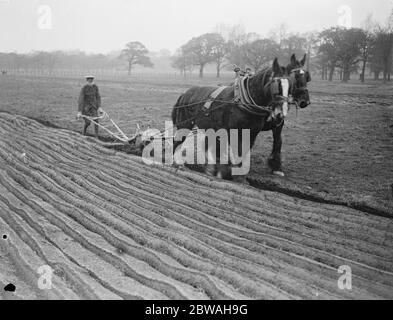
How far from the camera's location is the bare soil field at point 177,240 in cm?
342

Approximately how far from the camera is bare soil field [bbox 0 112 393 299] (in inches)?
134

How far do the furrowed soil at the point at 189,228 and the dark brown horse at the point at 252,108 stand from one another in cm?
94

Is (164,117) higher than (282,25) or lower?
lower

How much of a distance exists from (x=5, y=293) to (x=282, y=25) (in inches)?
2550

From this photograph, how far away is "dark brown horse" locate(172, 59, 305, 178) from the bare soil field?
3.52 feet

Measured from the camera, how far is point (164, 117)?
14.6 meters

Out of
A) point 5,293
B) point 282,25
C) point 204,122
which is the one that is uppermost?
point 282,25

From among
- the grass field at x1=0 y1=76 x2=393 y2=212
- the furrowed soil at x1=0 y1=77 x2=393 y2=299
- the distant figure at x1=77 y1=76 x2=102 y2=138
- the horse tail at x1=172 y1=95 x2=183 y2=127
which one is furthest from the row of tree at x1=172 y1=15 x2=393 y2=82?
the furrowed soil at x1=0 y1=77 x2=393 y2=299

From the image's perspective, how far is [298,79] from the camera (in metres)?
6.06

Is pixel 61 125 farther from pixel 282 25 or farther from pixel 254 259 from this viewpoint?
pixel 282 25

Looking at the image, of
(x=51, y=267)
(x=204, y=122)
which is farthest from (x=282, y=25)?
(x=51, y=267)

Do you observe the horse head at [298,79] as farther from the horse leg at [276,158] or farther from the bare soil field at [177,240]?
the bare soil field at [177,240]

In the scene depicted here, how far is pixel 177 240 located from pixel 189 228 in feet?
1.20

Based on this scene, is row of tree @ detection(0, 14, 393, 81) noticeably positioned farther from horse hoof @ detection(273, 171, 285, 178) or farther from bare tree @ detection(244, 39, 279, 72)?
horse hoof @ detection(273, 171, 285, 178)
